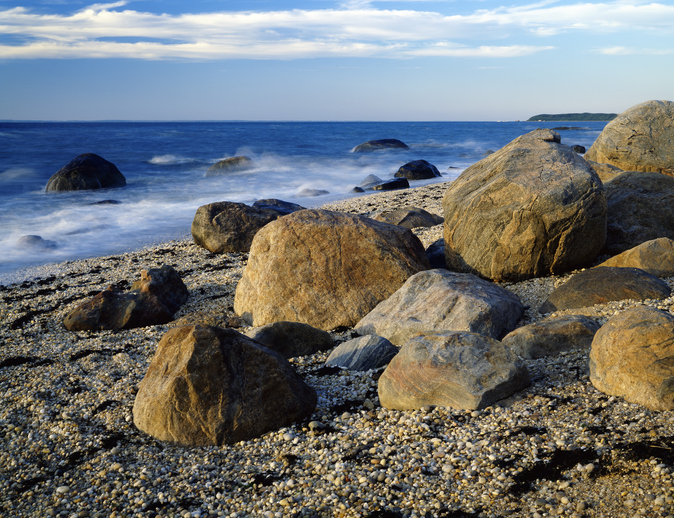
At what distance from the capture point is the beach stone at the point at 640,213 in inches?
312

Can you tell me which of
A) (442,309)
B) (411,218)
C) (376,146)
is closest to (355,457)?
(442,309)

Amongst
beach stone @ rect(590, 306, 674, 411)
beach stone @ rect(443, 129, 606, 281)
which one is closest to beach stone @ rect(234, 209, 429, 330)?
beach stone @ rect(443, 129, 606, 281)

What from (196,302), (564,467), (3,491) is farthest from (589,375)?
(196,302)

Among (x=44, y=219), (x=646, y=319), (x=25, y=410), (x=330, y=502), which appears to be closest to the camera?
(x=330, y=502)

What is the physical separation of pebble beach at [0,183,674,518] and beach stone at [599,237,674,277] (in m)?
1.15

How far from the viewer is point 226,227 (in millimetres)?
11922

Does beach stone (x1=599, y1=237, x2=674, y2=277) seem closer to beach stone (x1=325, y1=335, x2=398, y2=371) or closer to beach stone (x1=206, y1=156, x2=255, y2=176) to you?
beach stone (x1=325, y1=335, x2=398, y2=371)

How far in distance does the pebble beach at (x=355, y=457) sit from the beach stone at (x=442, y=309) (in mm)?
840

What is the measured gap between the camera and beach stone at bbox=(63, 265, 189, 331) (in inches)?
290

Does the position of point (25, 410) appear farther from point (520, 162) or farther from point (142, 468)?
point (520, 162)

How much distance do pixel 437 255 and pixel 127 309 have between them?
4.98 meters

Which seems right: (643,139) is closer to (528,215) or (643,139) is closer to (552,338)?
(528,215)

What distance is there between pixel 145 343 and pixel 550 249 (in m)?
5.74

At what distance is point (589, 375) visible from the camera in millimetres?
4523
